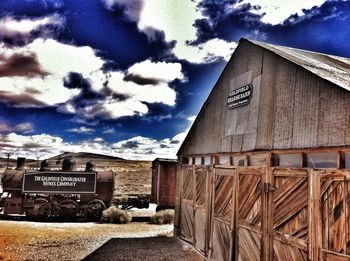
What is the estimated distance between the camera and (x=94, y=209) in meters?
20.9

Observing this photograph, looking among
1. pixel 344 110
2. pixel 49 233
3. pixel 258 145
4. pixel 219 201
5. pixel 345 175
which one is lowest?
pixel 49 233

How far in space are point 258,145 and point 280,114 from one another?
1.11 metres

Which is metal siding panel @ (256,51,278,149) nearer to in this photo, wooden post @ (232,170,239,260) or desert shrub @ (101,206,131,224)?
wooden post @ (232,170,239,260)

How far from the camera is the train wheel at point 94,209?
68.3ft

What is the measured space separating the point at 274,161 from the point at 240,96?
2796mm

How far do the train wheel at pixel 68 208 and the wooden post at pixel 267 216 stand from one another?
15277 mm

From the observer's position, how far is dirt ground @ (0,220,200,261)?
41.1 ft

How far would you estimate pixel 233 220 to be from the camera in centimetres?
942

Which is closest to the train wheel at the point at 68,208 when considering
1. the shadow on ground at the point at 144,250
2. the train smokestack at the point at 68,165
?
the train smokestack at the point at 68,165

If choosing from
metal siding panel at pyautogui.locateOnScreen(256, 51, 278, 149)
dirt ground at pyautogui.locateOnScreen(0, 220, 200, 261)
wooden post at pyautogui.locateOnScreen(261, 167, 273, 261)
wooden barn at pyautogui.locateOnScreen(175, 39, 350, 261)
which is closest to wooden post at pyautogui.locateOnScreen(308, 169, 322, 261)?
wooden barn at pyautogui.locateOnScreen(175, 39, 350, 261)

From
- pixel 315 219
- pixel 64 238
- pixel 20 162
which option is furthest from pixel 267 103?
pixel 20 162

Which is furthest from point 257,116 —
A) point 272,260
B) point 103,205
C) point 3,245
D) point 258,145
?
point 103,205

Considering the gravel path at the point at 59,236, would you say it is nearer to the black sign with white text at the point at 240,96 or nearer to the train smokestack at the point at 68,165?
the train smokestack at the point at 68,165

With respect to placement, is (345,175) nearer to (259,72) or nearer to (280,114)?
(280,114)
